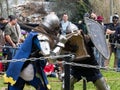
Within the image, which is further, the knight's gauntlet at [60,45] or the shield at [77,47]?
the shield at [77,47]

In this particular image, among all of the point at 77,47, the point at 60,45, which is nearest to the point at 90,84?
the point at 77,47

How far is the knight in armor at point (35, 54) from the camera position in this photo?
6.26m

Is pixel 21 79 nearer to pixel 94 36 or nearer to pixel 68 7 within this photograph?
pixel 94 36

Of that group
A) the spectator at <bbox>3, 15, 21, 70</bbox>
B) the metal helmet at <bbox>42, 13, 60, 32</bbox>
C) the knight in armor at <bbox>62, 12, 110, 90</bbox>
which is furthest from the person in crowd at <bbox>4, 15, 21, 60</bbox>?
the metal helmet at <bbox>42, 13, 60, 32</bbox>

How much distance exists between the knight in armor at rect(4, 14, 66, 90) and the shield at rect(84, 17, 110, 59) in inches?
35.1

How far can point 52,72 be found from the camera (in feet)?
38.3

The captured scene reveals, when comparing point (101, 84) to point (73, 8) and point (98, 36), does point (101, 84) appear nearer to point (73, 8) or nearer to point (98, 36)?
point (98, 36)

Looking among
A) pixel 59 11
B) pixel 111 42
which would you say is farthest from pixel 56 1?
pixel 111 42

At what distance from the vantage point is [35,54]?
6.47m

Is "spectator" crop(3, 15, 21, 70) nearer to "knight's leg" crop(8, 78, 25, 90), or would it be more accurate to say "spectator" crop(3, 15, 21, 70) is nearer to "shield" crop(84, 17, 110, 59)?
"shield" crop(84, 17, 110, 59)

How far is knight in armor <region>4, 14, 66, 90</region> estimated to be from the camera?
6262mm

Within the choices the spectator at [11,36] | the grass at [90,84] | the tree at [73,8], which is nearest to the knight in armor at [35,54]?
the grass at [90,84]

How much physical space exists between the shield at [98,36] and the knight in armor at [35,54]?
0.89 meters

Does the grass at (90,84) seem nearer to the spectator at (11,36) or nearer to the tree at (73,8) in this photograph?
the spectator at (11,36)
